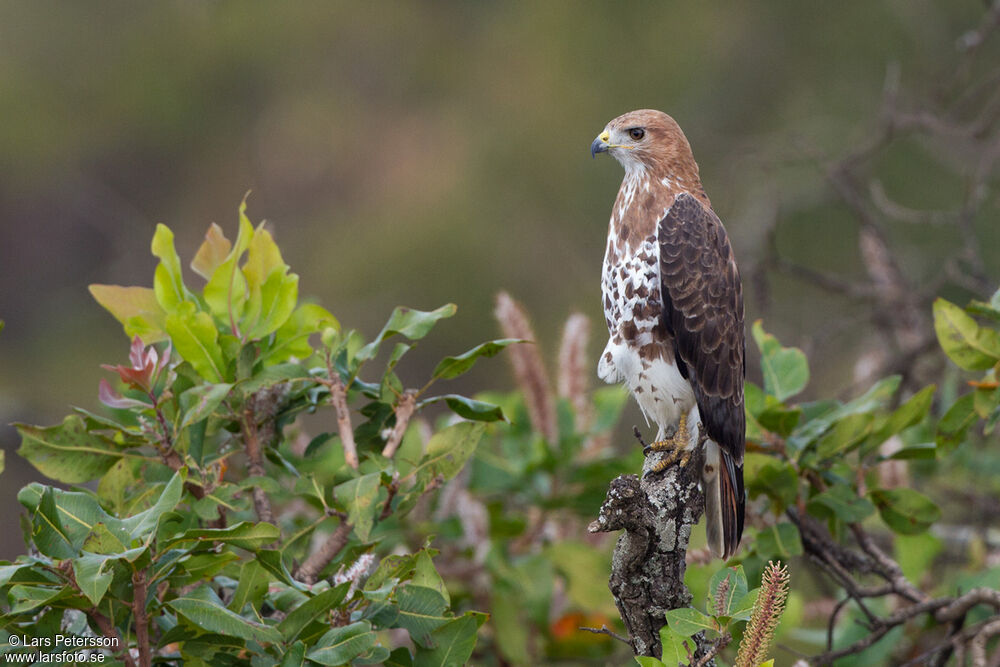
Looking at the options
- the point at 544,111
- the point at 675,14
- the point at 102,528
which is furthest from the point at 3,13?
the point at 102,528

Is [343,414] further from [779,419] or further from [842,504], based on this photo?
[842,504]

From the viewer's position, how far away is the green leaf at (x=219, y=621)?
72.9 inches

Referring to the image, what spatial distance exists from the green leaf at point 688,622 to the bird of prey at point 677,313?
75 cm

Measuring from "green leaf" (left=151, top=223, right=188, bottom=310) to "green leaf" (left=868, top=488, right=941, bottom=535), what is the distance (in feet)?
5.91

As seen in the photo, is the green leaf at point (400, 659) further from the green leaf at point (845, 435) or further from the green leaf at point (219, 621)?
the green leaf at point (845, 435)

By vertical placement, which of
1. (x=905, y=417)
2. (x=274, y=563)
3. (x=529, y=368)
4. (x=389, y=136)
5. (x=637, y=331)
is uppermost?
(x=389, y=136)

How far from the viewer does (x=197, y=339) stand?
2.25 m

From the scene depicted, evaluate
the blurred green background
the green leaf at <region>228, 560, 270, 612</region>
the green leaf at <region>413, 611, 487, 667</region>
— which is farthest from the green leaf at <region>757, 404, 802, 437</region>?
the blurred green background

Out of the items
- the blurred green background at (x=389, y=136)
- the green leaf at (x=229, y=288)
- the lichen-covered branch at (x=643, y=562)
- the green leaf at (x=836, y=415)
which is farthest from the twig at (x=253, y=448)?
the blurred green background at (x=389, y=136)

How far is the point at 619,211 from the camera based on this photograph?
295cm

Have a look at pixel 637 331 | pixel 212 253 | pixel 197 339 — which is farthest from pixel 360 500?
pixel 637 331

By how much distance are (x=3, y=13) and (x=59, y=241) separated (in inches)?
94.8

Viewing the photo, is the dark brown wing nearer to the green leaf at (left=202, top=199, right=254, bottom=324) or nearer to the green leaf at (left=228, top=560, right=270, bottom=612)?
the green leaf at (left=202, top=199, right=254, bottom=324)

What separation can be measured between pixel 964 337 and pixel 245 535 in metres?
1.74
